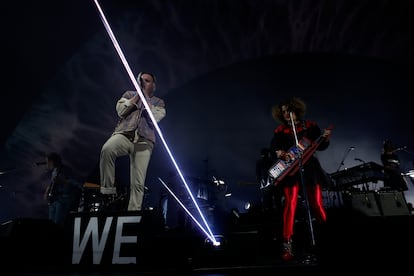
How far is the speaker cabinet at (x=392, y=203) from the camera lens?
485 centimetres

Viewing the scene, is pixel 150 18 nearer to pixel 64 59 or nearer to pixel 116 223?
pixel 64 59

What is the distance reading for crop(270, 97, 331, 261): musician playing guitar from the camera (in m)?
2.42

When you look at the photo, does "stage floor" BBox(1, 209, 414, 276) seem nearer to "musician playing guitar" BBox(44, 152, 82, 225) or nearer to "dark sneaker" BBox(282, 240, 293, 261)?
"dark sneaker" BBox(282, 240, 293, 261)

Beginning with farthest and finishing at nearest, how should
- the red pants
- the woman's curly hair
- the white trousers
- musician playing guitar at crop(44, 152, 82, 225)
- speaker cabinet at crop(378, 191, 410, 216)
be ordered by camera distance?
speaker cabinet at crop(378, 191, 410, 216) → musician playing guitar at crop(44, 152, 82, 225) → the woman's curly hair → the white trousers → the red pants

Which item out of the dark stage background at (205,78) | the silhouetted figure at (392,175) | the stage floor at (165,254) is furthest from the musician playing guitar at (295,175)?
the silhouetted figure at (392,175)

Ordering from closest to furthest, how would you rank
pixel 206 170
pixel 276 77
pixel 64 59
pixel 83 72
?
pixel 64 59 < pixel 83 72 < pixel 276 77 < pixel 206 170

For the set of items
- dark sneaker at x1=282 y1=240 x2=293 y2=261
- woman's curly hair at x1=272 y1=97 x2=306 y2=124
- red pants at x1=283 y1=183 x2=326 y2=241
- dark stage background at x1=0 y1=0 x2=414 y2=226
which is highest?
dark stage background at x1=0 y1=0 x2=414 y2=226

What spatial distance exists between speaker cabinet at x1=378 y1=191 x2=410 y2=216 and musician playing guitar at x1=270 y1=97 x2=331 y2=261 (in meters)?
3.48

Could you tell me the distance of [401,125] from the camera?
260 inches

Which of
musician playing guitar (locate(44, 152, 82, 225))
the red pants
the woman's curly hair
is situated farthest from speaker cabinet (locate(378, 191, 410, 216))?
musician playing guitar (locate(44, 152, 82, 225))

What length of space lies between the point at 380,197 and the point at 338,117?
275cm

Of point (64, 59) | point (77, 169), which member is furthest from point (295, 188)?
point (77, 169)

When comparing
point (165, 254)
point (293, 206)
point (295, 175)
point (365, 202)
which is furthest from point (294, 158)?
point (365, 202)

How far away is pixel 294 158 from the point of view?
2688 millimetres
